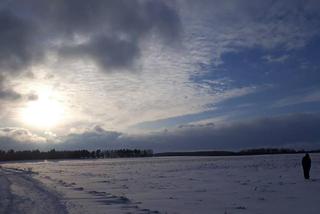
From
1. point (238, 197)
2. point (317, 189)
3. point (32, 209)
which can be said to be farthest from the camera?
→ point (317, 189)

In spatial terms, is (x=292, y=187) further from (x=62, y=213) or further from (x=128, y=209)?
(x=62, y=213)

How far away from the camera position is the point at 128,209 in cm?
1528

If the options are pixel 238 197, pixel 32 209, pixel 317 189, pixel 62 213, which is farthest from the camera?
pixel 317 189

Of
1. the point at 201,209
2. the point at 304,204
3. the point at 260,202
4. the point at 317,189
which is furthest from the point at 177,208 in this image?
the point at 317,189

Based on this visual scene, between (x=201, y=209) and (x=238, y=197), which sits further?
(x=238, y=197)

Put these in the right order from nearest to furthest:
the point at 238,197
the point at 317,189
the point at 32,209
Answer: the point at 32,209
the point at 238,197
the point at 317,189

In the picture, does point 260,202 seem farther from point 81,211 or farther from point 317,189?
point 81,211

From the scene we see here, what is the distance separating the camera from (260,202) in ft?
52.9

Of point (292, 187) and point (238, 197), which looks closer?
point (238, 197)

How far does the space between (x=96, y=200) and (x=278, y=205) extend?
26.2 feet

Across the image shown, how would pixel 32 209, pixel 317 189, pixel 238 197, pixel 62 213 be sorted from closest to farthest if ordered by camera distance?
pixel 62 213, pixel 32 209, pixel 238 197, pixel 317 189

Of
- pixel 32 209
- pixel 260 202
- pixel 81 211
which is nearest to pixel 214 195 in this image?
pixel 260 202

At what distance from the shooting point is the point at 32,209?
1588cm

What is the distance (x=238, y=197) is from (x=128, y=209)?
17.5 feet
